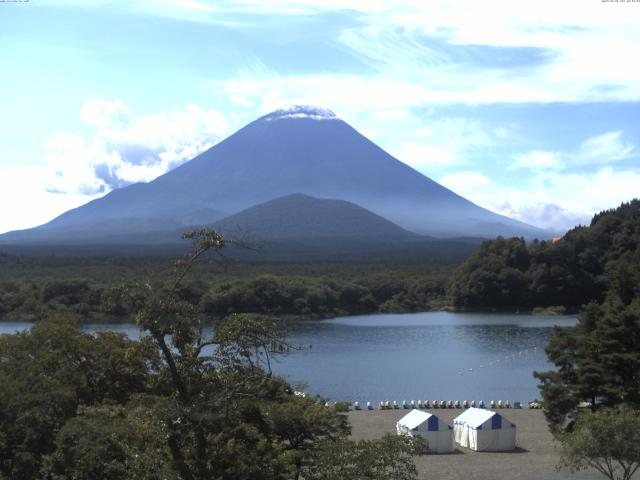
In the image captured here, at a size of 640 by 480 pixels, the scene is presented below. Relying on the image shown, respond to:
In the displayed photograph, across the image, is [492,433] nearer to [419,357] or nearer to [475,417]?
[475,417]

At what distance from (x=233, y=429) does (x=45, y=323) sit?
226 inches

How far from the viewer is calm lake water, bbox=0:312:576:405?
90.1 feet

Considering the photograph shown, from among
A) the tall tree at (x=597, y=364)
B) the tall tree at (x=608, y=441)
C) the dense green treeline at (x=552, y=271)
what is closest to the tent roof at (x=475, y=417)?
the tall tree at (x=597, y=364)

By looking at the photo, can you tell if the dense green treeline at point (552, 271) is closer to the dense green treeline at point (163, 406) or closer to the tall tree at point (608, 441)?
the tall tree at point (608, 441)

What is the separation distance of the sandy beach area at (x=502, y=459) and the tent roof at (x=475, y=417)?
539 millimetres

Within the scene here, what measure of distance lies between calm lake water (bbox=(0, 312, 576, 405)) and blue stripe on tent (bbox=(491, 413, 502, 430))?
4491mm

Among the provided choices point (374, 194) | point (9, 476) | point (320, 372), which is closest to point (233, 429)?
point (9, 476)

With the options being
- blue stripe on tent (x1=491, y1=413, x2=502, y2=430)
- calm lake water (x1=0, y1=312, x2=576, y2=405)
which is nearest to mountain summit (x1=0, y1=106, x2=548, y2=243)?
calm lake water (x1=0, y1=312, x2=576, y2=405)

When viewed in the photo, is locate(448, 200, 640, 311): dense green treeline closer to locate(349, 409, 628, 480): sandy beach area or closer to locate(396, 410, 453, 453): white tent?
locate(349, 409, 628, 480): sandy beach area

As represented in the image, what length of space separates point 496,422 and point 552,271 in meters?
38.4

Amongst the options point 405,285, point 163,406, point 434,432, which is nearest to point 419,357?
point 434,432

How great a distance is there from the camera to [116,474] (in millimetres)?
9125

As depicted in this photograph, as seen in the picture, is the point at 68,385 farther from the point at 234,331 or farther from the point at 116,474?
the point at 234,331

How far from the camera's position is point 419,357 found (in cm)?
3488
